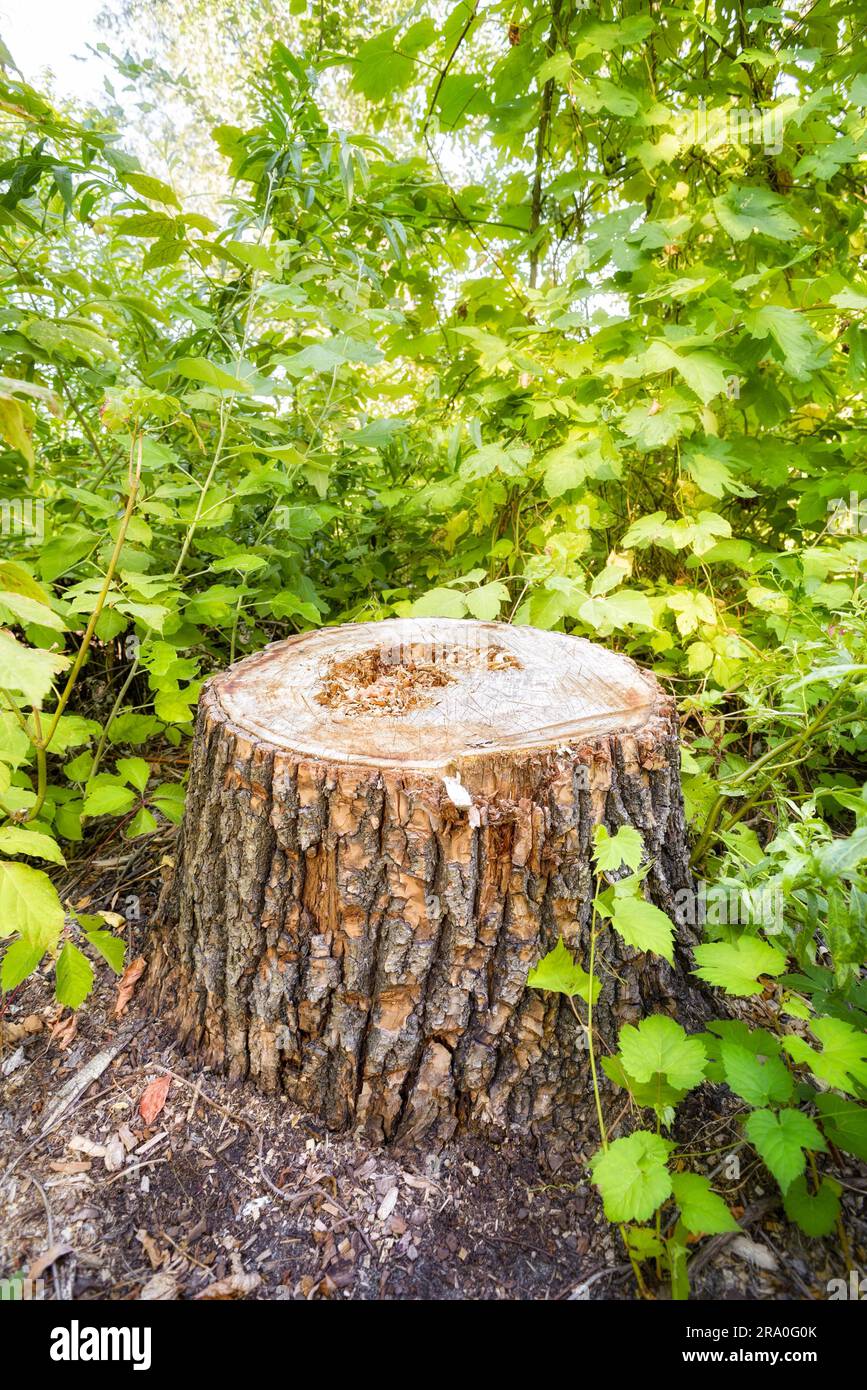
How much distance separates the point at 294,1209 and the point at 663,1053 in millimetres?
635

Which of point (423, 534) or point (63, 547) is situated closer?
point (63, 547)

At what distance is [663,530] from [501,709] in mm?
838

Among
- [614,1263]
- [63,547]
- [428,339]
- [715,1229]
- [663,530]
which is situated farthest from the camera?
[428,339]

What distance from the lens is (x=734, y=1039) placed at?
1.04 meters

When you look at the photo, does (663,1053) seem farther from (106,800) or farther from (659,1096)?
(106,800)

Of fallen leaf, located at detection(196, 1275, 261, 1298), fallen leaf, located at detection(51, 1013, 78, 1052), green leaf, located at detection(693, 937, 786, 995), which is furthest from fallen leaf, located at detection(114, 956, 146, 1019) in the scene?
green leaf, located at detection(693, 937, 786, 995)

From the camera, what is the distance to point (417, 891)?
1087 mm

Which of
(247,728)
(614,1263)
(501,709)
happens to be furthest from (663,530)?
(614,1263)

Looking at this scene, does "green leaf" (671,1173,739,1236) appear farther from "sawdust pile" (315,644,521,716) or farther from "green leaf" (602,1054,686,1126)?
"sawdust pile" (315,644,521,716)

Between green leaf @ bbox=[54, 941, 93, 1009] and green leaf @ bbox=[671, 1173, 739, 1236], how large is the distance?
3.02ft

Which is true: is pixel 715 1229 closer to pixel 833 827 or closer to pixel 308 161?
pixel 833 827

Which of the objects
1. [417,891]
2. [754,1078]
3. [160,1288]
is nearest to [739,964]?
[754,1078]

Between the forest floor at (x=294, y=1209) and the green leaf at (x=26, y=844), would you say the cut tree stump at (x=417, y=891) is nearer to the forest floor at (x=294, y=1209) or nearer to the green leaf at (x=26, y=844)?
the forest floor at (x=294, y=1209)

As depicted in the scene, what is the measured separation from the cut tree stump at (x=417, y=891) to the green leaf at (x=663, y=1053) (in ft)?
0.56
